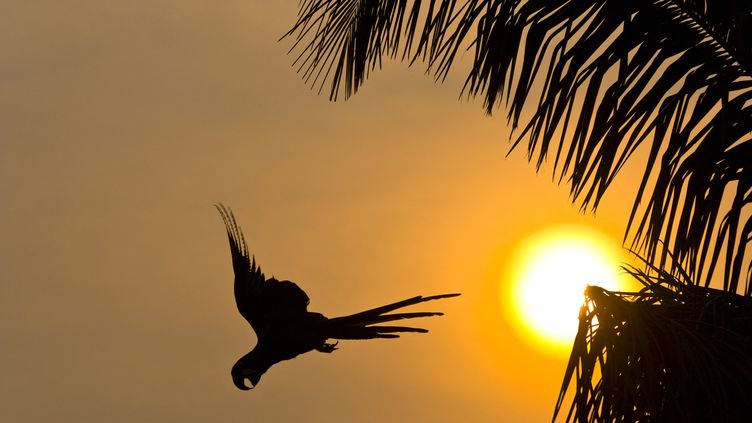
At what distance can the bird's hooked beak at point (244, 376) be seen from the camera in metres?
5.14

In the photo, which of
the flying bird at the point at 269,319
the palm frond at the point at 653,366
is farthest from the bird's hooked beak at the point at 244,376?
the palm frond at the point at 653,366

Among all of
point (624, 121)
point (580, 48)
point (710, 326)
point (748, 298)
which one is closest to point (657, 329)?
point (710, 326)

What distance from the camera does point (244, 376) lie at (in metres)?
5.16

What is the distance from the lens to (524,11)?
443 centimetres

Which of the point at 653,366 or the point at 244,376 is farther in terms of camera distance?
the point at 244,376

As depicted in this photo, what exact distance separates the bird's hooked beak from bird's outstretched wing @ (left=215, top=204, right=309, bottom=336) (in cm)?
21

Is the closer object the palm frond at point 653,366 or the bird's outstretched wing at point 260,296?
the palm frond at point 653,366

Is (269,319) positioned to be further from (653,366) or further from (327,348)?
(653,366)

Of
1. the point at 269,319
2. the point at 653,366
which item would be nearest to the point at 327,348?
the point at 269,319

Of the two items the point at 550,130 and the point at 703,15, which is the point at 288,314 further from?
the point at 703,15

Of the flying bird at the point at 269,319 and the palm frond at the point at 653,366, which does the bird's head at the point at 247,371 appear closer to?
the flying bird at the point at 269,319

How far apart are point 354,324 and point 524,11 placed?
1.56m

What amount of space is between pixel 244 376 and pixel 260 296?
41 centimetres

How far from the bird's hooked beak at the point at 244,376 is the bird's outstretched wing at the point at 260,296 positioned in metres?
0.21
